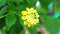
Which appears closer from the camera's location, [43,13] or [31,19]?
[31,19]

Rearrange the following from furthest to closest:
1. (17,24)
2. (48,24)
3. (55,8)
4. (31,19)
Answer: (55,8) < (48,24) < (17,24) < (31,19)

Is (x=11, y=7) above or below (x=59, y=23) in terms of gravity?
above

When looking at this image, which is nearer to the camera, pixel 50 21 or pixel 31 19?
pixel 31 19

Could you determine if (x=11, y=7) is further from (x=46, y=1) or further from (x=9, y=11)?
(x=46, y=1)

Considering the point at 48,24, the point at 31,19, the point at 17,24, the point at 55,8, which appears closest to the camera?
the point at 31,19

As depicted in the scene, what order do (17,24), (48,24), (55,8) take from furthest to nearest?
1. (55,8)
2. (48,24)
3. (17,24)

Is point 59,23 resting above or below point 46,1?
Answer: below

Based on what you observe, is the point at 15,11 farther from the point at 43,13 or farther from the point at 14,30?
the point at 43,13

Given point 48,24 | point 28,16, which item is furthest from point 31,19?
point 48,24

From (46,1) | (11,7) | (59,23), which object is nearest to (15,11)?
→ (11,7)
